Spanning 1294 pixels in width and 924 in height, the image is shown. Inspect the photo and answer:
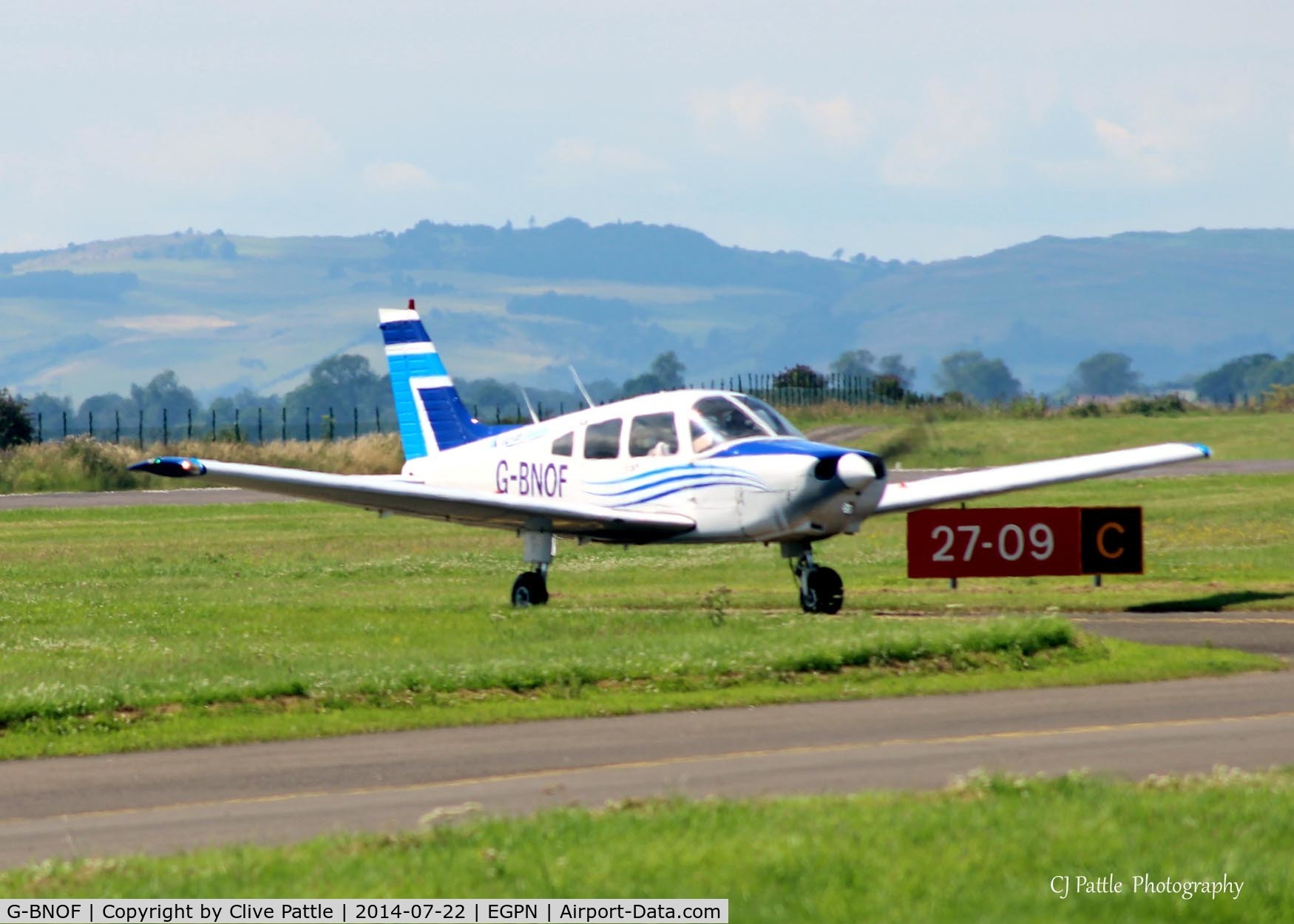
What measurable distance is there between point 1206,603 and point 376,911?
61.8 ft

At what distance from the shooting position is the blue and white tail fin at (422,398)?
2927cm

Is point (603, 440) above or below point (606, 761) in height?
above

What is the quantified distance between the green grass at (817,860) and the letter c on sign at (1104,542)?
660 inches

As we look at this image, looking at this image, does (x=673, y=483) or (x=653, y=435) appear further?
(x=653, y=435)

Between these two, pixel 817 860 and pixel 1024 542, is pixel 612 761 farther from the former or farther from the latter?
pixel 1024 542

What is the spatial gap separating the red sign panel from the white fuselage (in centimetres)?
417

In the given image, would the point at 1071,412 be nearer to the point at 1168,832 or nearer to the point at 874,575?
the point at 874,575

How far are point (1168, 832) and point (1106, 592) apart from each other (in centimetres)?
1784

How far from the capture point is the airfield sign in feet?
89.0

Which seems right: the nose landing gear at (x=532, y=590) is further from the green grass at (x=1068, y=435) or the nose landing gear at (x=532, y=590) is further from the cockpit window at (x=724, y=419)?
the green grass at (x=1068, y=435)

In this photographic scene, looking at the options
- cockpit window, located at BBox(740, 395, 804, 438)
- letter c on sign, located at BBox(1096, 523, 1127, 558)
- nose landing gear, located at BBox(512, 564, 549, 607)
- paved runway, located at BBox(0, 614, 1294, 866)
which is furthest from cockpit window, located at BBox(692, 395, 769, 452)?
paved runway, located at BBox(0, 614, 1294, 866)

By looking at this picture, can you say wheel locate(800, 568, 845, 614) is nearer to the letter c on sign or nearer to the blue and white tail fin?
the letter c on sign

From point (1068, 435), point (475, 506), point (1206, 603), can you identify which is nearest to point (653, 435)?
point (475, 506)

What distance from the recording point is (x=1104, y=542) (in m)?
27.5
